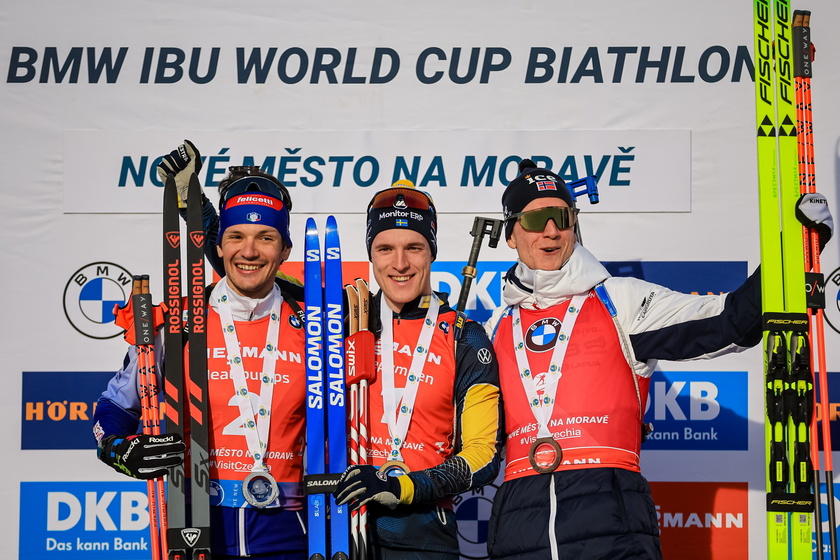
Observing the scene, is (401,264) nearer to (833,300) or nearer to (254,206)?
(254,206)

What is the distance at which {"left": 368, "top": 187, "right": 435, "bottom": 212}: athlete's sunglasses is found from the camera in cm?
328

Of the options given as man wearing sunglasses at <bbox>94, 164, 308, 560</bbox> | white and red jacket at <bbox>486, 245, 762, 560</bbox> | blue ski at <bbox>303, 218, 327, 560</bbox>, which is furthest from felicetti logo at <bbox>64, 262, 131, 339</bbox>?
white and red jacket at <bbox>486, 245, 762, 560</bbox>

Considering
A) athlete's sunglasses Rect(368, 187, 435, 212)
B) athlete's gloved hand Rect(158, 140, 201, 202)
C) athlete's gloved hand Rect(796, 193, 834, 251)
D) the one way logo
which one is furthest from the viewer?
the one way logo

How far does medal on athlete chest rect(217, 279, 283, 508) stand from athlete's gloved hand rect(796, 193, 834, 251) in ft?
5.97

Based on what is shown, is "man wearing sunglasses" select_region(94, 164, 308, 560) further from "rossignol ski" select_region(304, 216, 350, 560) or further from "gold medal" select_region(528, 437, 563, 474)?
"gold medal" select_region(528, 437, 563, 474)

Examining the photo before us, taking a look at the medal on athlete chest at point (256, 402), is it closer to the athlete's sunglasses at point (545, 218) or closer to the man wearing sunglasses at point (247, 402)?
the man wearing sunglasses at point (247, 402)

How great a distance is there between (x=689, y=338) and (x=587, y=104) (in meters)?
1.83

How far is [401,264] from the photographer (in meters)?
3.19

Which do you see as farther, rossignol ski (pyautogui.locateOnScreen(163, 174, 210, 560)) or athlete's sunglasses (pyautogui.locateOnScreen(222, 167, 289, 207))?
athlete's sunglasses (pyautogui.locateOnScreen(222, 167, 289, 207))

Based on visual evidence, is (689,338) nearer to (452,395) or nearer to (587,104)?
(452,395)

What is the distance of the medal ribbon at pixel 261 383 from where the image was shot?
3.08 meters

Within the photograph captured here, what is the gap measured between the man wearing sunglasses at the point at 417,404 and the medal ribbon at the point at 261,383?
0.35 meters

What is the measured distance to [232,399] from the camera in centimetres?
312

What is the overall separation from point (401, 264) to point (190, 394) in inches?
33.8
